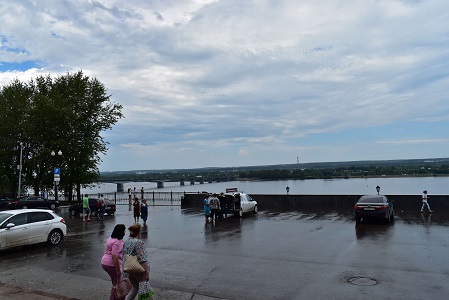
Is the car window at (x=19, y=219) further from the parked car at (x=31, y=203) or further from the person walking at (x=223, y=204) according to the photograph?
the parked car at (x=31, y=203)

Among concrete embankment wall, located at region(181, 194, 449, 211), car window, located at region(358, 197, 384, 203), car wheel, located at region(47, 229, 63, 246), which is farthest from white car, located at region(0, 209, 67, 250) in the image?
concrete embankment wall, located at region(181, 194, 449, 211)

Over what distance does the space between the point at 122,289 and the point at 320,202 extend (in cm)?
2318

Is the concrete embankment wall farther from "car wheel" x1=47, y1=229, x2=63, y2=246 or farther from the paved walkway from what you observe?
the paved walkway

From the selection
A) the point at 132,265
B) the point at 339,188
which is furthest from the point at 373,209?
the point at 339,188

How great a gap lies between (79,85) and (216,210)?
3181 cm

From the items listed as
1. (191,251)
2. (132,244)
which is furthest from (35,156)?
(132,244)

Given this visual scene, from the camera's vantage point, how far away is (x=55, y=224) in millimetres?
14547

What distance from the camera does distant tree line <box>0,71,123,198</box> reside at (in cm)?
4234

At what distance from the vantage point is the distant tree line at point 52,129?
139 feet

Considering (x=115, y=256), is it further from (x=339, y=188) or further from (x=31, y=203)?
(x=339, y=188)

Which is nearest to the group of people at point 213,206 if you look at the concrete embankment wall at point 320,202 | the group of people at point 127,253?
the concrete embankment wall at point 320,202

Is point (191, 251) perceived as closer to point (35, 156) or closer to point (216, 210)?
point (216, 210)

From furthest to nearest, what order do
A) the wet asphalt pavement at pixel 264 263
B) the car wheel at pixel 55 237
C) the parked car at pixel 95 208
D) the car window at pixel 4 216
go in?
the parked car at pixel 95 208 → the car wheel at pixel 55 237 → the car window at pixel 4 216 → the wet asphalt pavement at pixel 264 263

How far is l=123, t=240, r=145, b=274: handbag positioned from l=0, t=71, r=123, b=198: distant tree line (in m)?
37.6
